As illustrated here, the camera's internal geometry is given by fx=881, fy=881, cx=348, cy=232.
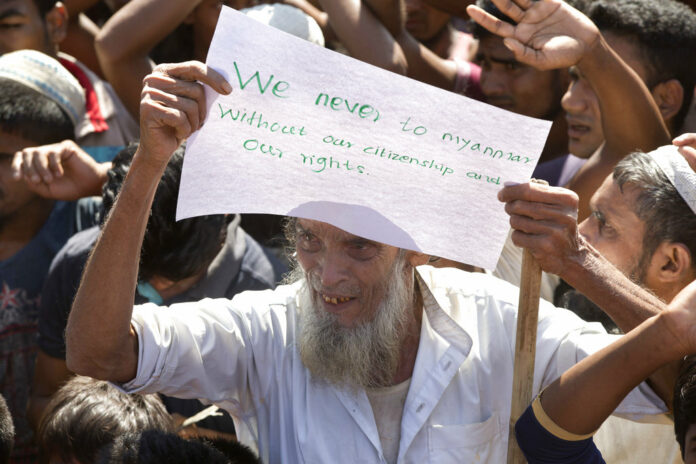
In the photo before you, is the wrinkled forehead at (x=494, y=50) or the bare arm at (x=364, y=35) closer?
the bare arm at (x=364, y=35)

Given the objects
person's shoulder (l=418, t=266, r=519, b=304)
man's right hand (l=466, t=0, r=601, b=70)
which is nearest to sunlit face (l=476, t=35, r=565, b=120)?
man's right hand (l=466, t=0, r=601, b=70)

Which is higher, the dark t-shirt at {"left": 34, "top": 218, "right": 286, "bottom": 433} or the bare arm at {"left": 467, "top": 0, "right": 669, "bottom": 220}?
the bare arm at {"left": 467, "top": 0, "right": 669, "bottom": 220}

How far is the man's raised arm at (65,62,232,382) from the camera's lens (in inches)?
82.4

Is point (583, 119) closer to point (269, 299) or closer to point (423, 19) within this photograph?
point (423, 19)

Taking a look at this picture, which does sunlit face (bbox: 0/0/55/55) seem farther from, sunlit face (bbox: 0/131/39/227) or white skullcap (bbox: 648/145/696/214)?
white skullcap (bbox: 648/145/696/214)

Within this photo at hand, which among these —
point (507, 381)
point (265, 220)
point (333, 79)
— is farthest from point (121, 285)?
point (265, 220)

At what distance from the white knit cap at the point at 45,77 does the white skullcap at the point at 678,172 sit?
2.51 m

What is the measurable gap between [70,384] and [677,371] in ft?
5.92

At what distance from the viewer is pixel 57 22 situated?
450cm

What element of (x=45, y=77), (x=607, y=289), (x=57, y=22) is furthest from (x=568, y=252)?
(x=57, y=22)

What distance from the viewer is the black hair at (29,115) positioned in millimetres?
3684

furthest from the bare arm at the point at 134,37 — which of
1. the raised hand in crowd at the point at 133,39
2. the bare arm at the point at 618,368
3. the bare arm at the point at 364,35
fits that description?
the bare arm at the point at 618,368

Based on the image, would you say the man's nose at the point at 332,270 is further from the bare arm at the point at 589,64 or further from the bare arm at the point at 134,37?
the bare arm at the point at 134,37

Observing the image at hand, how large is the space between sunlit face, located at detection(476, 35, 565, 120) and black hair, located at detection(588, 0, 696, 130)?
0.54 metres
